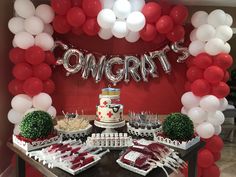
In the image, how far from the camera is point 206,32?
307 centimetres

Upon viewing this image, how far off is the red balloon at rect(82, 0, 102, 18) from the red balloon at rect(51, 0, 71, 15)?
17 centimetres

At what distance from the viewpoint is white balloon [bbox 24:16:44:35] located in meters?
2.96

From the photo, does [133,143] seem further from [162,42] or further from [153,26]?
[162,42]

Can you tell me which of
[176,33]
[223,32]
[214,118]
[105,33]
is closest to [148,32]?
[176,33]

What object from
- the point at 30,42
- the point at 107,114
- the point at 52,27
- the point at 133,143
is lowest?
the point at 133,143

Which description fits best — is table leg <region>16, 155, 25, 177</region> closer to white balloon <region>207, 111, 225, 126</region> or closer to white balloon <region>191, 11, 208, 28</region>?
white balloon <region>207, 111, 225, 126</region>

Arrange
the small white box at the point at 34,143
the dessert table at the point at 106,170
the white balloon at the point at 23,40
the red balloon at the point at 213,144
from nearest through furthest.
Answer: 1. the dessert table at the point at 106,170
2. the small white box at the point at 34,143
3. the white balloon at the point at 23,40
4. the red balloon at the point at 213,144

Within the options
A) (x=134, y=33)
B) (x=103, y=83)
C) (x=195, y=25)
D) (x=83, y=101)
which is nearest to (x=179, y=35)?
(x=195, y=25)

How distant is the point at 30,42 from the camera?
2.97 meters

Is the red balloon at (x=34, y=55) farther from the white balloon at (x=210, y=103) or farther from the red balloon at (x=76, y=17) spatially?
the white balloon at (x=210, y=103)

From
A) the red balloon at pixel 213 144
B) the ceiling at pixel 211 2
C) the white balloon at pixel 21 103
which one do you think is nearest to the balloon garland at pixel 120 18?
the ceiling at pixel 211 2

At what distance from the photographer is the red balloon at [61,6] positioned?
9.70 feet

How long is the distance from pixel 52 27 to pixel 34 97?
80 cm

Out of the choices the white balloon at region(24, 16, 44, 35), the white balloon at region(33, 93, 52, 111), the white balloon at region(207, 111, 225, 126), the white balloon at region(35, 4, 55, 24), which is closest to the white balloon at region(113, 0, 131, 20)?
the white balloon at region(35, 4, 55, 24)
